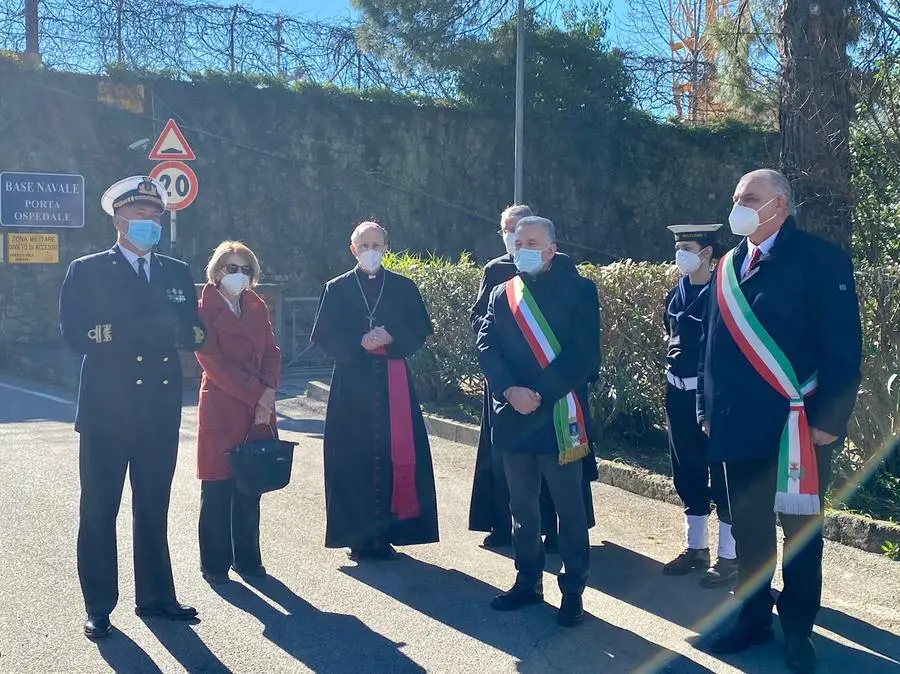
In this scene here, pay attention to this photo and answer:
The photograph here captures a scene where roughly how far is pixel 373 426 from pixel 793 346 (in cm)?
256

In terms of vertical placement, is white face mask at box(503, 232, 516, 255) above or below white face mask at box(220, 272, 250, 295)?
above

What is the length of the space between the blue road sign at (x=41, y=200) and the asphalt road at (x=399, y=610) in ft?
29.8

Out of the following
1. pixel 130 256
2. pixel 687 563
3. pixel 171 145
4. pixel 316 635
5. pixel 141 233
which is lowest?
pixel 316 635

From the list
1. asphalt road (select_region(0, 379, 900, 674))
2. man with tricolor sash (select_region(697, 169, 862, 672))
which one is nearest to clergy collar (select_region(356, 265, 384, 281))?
asphalt road (select_region(0, 379, 900, 674))

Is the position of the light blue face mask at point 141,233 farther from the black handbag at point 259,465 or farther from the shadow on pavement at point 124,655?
the shadow on pavement at point 124,655

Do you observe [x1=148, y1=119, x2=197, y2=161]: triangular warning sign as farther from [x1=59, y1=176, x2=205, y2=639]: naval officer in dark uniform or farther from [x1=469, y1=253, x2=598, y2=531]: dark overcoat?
[x1=59, y1=176, x2=205, y2=639]: naval officer in dark uniform

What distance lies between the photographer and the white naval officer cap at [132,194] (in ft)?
15.0

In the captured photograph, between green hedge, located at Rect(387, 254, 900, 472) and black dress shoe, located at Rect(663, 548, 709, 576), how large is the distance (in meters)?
1.45

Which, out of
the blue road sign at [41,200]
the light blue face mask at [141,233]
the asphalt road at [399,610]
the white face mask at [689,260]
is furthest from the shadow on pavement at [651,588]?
the blue road sign at [41,200]

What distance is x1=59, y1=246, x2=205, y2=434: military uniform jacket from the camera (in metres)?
4.44

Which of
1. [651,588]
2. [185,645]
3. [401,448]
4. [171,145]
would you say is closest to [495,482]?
[401,448]

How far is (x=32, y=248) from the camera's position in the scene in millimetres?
15008

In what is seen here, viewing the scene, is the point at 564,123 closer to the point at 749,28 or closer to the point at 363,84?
the point at 363,84

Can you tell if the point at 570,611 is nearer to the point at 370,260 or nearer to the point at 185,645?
the point at 185,645
